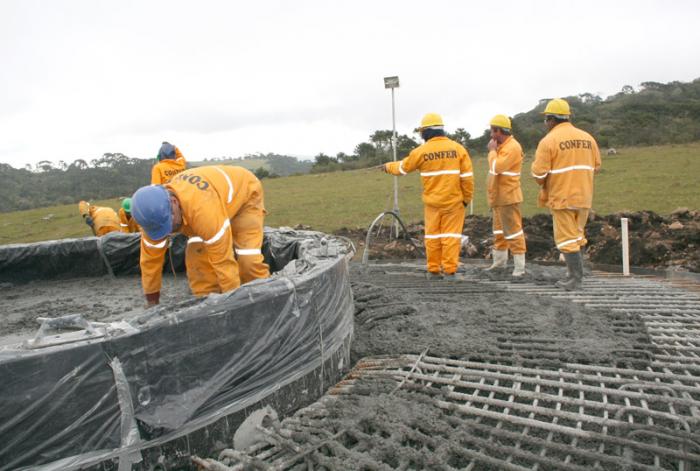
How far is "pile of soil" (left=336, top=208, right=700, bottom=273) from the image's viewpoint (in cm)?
580

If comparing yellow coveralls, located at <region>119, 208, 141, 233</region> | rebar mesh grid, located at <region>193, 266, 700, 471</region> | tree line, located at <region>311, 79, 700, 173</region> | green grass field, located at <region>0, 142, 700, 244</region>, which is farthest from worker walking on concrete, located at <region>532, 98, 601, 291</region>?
tree line, located at <region>311, 79, 700, 173</region>

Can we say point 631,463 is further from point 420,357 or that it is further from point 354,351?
point 354,351

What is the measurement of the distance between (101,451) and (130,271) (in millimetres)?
4051

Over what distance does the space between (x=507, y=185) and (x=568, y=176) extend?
705 mm

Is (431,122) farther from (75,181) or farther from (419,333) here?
(75,181)

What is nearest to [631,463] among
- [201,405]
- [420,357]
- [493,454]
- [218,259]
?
[493,454]

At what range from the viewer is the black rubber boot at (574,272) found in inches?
179

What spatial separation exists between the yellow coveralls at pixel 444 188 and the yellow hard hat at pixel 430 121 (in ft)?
0.48

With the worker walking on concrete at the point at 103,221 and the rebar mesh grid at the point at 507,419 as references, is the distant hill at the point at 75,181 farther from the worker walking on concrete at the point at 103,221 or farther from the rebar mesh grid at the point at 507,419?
the rebar mesh grid at the point at 507,419

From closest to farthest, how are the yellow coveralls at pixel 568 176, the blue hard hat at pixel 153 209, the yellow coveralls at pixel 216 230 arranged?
the blue hard hat at pixel 153 209
the yellow coveralls at pixel 216 230
the yellow coveralls at pixel 568 176

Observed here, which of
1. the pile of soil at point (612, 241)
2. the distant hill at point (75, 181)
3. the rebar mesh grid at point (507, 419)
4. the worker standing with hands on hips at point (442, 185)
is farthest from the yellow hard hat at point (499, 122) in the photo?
the distant hill at point (75, 181)

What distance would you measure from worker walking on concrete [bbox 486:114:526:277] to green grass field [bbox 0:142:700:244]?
5.35m

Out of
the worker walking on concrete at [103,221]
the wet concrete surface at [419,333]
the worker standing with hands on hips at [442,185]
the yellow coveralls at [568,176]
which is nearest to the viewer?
→ the wet concrete surface at [419,333]

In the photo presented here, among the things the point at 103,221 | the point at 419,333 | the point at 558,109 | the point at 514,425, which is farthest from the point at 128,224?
the point at 514,425
